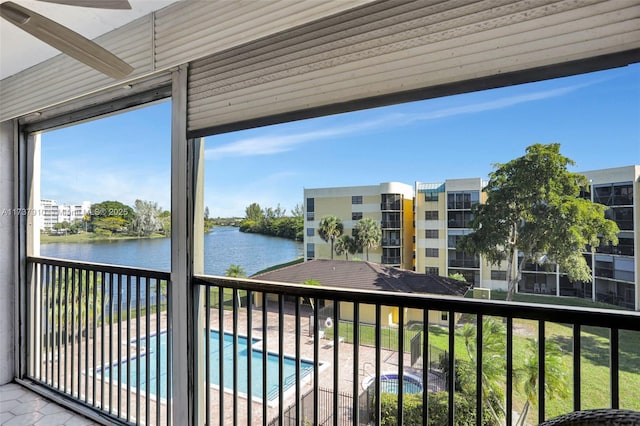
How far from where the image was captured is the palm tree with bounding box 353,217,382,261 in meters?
1.66

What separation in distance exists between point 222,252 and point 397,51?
1.44 m

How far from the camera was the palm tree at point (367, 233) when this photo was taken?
1.66 metres

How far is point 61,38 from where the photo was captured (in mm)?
1331

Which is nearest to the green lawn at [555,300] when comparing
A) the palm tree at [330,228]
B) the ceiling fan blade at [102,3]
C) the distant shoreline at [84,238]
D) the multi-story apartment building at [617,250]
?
the multi-story apartment building at [617,250]

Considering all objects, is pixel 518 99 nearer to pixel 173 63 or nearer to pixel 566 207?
pixel 566 207

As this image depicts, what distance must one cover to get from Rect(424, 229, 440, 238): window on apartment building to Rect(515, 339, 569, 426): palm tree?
53 cm

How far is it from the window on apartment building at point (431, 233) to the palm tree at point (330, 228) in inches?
16.1

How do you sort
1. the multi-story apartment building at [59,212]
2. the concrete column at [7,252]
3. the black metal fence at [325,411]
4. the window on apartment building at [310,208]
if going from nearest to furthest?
1. the black metal fence at [325,411]
2. the window on apartment building at [310,208]
3. the multi-story apartment building at [59,212]
4. the concrete column at [7,252]

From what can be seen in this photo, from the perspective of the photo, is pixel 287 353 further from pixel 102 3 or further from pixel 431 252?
pixel 102 3

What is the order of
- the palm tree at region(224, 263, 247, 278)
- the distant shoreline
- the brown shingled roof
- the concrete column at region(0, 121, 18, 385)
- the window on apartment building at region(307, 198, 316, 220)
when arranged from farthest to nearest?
the concrete column at region(0, 121, 18, 385), the distant shoreline, the palm tree at region(224, 263, 247, 278), the window on apartment building at region(307, 198, 316, 220), the brown shingled roof

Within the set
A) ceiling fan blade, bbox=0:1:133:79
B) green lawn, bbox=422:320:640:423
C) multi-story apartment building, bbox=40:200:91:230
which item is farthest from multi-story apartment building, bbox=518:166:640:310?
multi-story apartment building, bbox=40:200:91:230

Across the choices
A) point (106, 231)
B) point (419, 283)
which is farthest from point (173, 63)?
point (419, 283)

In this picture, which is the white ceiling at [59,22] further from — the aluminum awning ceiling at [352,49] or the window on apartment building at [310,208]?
the window on apartment building at [310,208]

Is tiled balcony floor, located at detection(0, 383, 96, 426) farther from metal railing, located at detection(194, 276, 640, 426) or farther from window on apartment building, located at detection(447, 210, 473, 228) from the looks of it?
window on apartment building, located at detection(447, 210, 473, 228)
